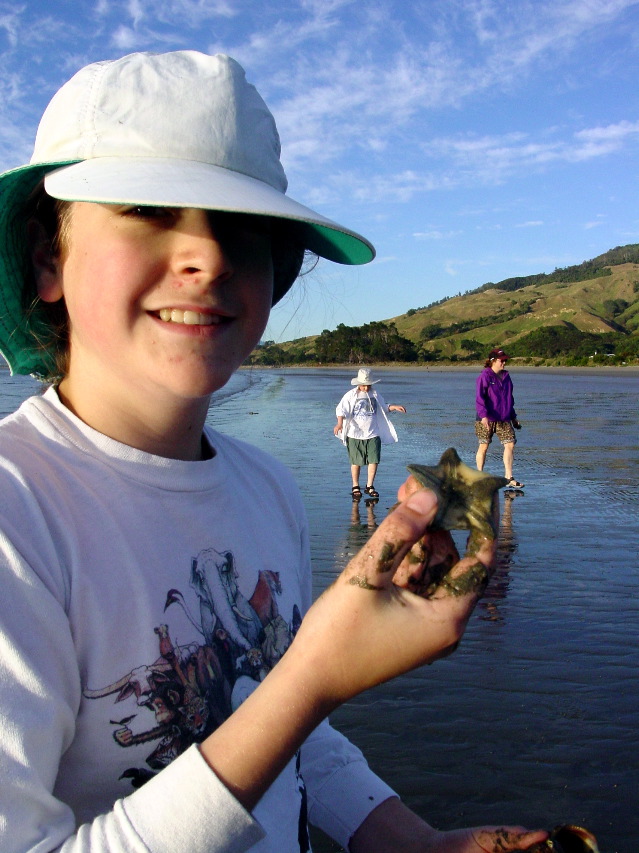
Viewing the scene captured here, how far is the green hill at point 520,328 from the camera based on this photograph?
311 ft

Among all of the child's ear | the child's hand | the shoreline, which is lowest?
the child's hand

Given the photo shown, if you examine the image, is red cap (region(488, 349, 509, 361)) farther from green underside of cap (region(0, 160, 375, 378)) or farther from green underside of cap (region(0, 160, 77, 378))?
green underside of cap (region(0, 160, 77, 378))

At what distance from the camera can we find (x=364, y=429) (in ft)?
33.9

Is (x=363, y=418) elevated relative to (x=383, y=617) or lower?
lower

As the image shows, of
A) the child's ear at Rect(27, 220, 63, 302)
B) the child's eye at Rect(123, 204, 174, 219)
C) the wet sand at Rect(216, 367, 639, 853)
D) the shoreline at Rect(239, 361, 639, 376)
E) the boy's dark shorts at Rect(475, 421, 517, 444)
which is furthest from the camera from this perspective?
the shoreline at Rect(239, 361, 639, 376)

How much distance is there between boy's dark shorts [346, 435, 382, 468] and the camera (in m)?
10.3

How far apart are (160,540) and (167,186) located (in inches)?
26.4

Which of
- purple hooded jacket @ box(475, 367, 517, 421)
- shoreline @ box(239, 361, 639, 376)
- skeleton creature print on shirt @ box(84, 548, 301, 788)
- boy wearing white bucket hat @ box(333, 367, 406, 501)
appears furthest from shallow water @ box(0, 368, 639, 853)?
shoreline @ box(239, 361, 639, 376)

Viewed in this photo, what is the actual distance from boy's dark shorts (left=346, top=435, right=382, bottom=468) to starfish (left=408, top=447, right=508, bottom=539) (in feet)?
29.3

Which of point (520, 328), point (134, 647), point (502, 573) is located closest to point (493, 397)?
point (502, 573)

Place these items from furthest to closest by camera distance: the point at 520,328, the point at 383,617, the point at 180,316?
the point at 520,328 < the point at 180,316 < the point at 383,617

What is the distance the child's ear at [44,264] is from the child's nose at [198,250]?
34 centimetres

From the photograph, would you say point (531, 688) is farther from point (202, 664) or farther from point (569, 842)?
point (202, 664)

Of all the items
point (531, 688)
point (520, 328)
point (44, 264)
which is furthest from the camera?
point (520, 328)
